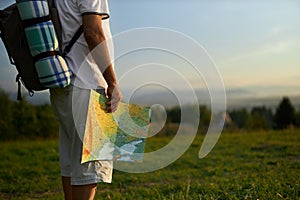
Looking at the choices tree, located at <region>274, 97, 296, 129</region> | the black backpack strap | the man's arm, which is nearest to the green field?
the man's arm

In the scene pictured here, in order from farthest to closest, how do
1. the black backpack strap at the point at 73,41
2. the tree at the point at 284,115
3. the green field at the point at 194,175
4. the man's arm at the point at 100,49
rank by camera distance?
the tree at the point at 284,115
the green field at the point at 194,175
the black backpack strap at the point at 73,41
the man's arm at the point at 100,49

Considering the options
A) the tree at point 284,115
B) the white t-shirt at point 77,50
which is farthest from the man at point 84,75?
the tree at point 284,115

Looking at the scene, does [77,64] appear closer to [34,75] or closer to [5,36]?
[34,75]

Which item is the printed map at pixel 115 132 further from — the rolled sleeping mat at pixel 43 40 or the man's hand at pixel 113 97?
the rolled sleeping mat at pixel 43 40

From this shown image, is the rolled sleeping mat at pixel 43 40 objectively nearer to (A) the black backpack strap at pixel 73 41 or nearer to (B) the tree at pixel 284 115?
(A) the black backpack strap at pixel 73 41

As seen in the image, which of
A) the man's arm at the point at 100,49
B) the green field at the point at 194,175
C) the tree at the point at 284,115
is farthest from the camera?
the tree at the point at 284,115

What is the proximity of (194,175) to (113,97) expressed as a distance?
151 inches

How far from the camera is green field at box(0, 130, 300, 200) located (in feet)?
14.2

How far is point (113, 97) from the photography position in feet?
8.80

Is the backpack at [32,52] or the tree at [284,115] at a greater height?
the backpack at [32,52]

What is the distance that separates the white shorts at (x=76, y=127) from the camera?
262 cm

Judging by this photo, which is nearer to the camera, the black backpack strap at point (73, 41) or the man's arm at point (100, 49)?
the man's arm at point (100, 49)

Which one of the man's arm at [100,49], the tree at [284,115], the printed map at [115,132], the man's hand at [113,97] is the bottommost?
the tree at [284,115]

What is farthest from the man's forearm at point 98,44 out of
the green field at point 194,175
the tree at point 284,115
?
the tree at point 284,115
